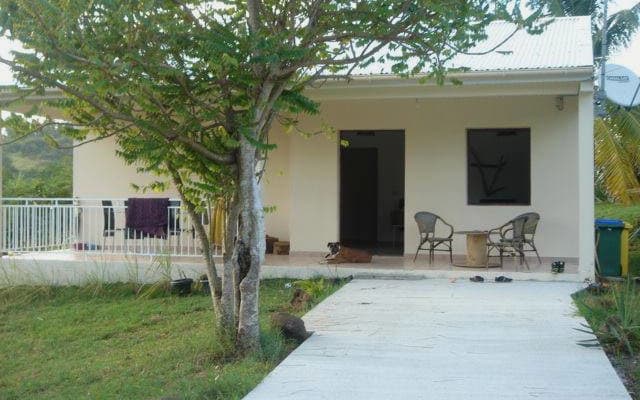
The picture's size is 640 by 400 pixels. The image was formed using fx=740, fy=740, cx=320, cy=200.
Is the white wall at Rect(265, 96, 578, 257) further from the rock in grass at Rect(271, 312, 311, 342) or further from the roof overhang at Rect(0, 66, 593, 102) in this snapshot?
the rock in grass at Rect(271, 312, 311, 342)

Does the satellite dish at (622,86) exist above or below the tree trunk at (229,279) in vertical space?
above

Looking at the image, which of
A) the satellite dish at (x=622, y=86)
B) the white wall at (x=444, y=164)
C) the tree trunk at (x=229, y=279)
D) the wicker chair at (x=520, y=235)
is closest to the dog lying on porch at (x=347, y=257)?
the white wall at (x=444, y=164)

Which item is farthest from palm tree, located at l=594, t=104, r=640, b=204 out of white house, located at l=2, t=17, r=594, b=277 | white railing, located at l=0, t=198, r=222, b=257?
white railing, located at l=0, t=198, r=222, b=257

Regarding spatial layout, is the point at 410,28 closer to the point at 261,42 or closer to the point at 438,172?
the point at 261,42

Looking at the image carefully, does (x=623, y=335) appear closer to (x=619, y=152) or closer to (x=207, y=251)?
(x=207, y=251)

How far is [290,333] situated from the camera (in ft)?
22.9

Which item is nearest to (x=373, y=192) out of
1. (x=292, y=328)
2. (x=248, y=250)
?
(x=292, y=328)

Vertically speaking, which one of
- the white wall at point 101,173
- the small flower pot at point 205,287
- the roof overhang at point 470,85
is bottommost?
the small flower pot at point 205,287

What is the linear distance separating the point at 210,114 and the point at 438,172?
6.95m

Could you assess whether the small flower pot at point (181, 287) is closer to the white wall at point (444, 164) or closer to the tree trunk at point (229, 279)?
the white wall at point (444, 164)

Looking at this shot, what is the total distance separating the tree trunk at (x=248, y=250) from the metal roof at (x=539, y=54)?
392 centimetres

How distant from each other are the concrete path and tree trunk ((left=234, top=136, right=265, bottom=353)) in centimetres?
52

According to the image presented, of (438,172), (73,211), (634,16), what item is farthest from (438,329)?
(634,16)

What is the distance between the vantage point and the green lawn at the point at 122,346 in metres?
6.07
